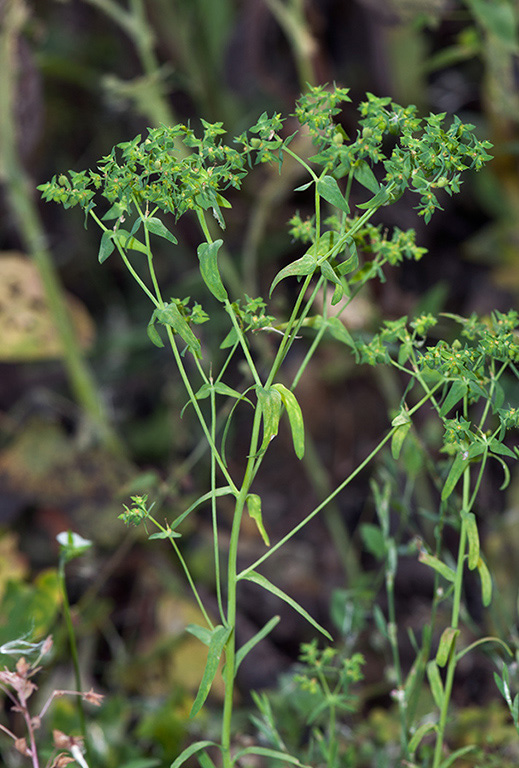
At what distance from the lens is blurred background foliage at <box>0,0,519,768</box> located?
1.13 meters

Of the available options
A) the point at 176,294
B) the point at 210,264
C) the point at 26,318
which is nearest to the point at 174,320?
the point at 210,264

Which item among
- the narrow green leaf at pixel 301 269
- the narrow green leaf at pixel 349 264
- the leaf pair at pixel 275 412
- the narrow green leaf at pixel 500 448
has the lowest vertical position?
the narrow green leaf at pixel 500 448

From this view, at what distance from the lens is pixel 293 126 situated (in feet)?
5.31

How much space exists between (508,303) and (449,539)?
0.47m

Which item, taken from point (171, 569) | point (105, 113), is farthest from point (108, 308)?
point (171, 569)

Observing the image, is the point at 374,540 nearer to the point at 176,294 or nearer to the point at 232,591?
the point at 232,591

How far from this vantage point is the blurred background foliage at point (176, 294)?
1.13m

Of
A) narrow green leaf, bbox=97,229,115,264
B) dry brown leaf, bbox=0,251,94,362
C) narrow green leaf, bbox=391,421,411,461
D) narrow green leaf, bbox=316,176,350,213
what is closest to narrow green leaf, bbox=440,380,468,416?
narrow green leaf, bbox=391,421,411,461

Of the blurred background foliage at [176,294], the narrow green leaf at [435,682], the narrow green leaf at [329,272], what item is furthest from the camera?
the blurred background foliage at [176,294]

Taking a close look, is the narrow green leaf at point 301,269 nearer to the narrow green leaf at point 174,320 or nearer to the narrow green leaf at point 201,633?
the narrow green leaf at point 174,320

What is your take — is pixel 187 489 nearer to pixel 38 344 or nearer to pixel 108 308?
pixel 38 344

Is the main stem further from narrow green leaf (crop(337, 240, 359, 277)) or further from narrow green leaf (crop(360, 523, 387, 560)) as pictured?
narrow green leaf (crop(360, 523, 387, 560))

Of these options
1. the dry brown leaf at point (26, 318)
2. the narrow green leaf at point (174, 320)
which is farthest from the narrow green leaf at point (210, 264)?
the dry brown leaf at point (26, 318)

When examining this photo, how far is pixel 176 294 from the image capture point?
155cm
